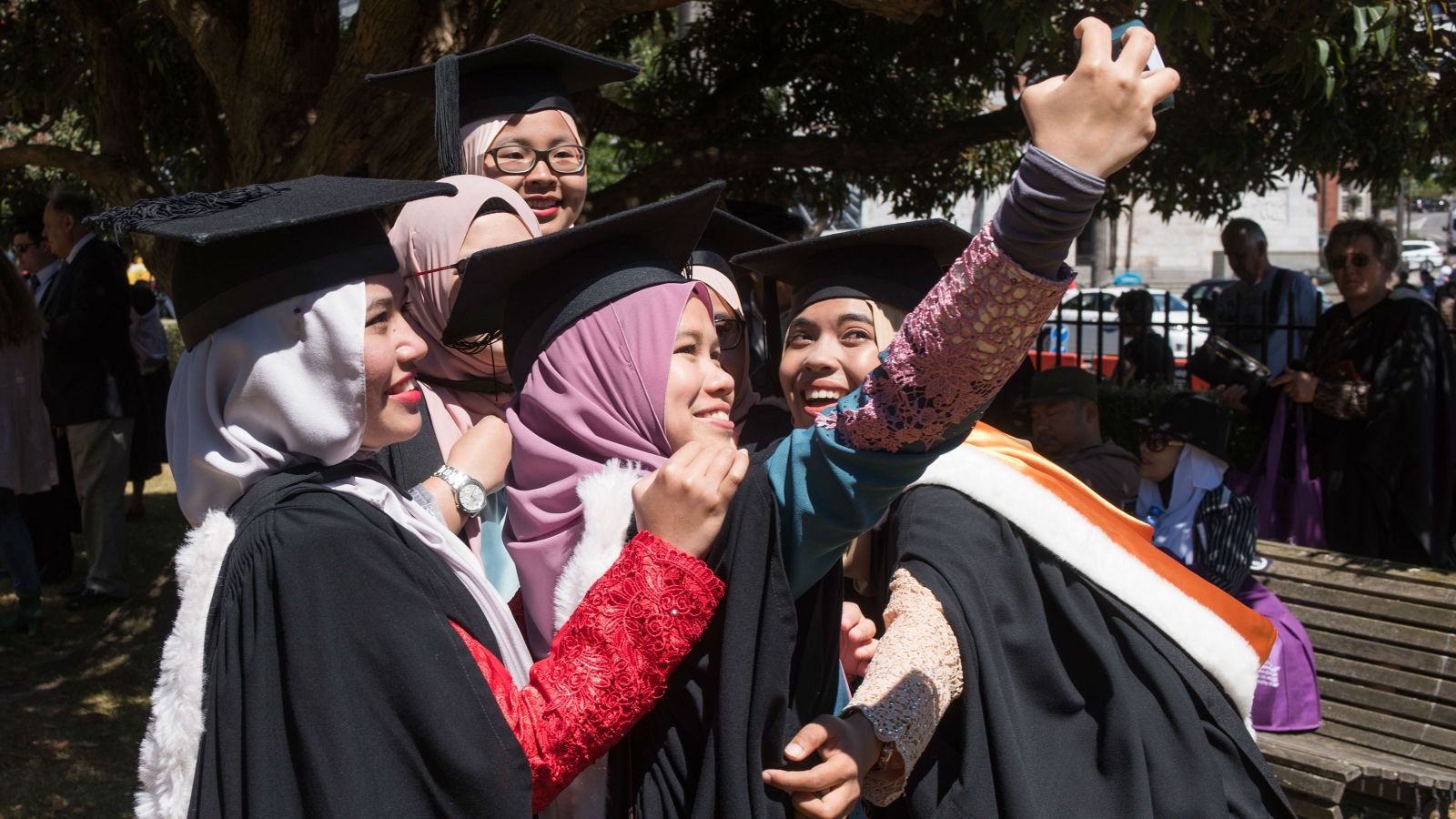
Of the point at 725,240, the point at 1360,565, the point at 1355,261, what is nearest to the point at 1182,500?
the point at 1360,565

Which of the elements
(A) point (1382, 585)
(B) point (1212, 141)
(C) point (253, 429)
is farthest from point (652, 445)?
(B) point (1212, 141)

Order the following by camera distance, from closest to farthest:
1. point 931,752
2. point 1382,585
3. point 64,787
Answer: point 931,752, point 1382,585, point 64,787

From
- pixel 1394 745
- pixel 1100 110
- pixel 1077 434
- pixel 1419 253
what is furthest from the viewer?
pixel 1419 253

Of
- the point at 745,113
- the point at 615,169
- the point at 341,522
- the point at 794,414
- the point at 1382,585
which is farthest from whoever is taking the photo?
the point at 615,169

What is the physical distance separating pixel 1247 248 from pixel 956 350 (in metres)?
7.50

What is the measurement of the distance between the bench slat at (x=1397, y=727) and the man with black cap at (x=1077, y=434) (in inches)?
45.9

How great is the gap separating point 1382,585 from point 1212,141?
2882mm

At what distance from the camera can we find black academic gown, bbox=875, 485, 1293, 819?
229 centimetres

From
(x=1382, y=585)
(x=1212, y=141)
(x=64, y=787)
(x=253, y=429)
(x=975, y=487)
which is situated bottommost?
(x=64, y=787)

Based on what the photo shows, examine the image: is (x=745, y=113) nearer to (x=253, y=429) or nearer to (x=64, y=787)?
(x=64, y=787)

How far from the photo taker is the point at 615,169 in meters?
17.9

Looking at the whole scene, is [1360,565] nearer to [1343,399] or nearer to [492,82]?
[1343,399]

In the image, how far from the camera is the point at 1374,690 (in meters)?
4.21

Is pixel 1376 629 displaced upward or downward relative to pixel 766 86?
downward
